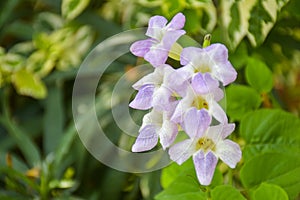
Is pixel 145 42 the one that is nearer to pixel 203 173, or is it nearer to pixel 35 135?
pixel 203 173

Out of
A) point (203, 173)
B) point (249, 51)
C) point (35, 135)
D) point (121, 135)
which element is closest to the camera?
point (203, 173)

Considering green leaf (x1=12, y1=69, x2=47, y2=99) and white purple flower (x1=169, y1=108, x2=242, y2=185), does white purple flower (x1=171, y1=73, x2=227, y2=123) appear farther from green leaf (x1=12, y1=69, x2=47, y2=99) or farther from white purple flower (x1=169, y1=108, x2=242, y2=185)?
green leaf (x1=12, y1=69, x2=47, y2=99)

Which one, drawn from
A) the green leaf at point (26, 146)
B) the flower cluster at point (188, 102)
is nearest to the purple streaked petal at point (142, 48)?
the flower cluster at point (188, 102)

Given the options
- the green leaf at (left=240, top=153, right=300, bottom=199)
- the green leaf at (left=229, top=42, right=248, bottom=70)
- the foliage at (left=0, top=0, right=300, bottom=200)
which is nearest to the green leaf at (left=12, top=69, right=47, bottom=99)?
the foliage at (left=0, top=0, right=300, bottom=200)

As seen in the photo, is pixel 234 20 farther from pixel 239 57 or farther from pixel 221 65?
pixel 221 65

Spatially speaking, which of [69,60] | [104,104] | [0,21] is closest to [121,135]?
[104,104]

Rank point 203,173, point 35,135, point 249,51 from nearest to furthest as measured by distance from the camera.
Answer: point 203,173, point 249,51, point 35,135

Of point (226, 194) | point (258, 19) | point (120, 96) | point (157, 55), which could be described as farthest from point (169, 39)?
point (120, 96)
